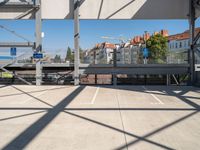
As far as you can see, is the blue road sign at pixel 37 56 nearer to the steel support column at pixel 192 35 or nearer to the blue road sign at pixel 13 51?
the blue road sign at pixel 13 51

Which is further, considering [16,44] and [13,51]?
[13,51]

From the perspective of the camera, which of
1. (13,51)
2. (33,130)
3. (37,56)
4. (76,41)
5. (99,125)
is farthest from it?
(13,51)

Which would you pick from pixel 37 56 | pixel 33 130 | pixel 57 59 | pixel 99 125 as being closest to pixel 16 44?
pixel 37 56

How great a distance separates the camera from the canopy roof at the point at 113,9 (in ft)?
50.5

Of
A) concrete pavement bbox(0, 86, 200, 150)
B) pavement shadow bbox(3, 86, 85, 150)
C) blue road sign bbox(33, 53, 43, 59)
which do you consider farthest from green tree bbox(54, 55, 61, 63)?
pavement shadow bbox(3, 86, 85, 150)

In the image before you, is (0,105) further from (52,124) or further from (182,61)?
(182,61)

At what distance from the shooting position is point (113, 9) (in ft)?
50.8

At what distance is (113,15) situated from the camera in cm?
1553

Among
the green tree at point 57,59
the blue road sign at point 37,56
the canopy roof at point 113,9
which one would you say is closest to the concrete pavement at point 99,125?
the blue road sign at point 37,56

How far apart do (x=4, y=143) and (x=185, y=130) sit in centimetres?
364

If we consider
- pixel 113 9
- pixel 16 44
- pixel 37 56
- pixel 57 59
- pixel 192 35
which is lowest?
pixel 57 59

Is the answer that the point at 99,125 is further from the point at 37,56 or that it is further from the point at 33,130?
the point at 37,56

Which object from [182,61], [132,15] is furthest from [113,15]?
[182,61]

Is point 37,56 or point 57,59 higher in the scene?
point 37,56
